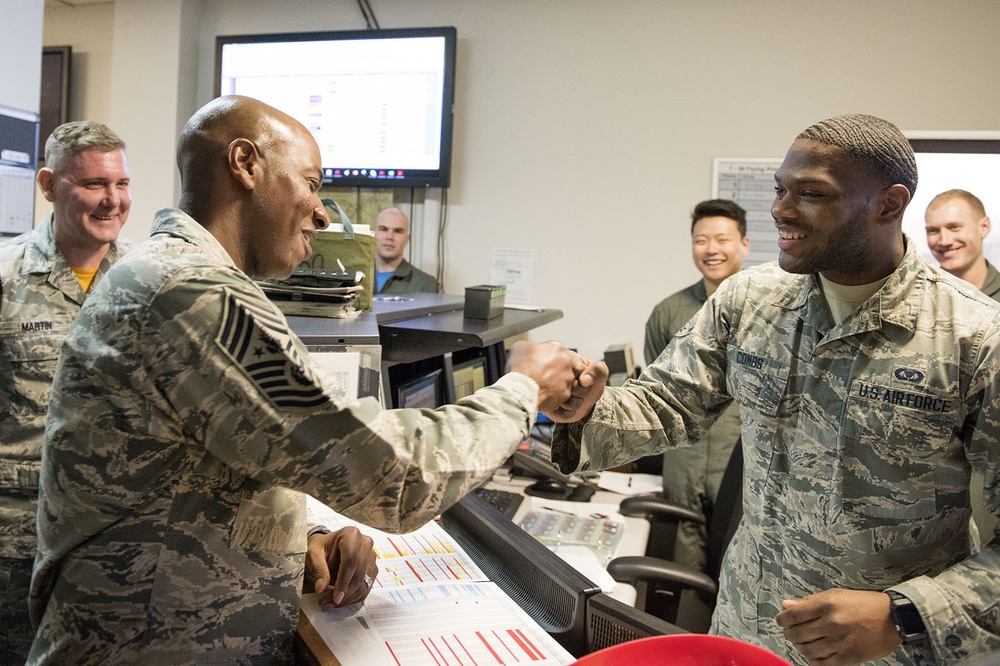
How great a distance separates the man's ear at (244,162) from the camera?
1.01 metres

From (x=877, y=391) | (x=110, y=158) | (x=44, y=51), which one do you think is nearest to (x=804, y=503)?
(x=877, y=391)

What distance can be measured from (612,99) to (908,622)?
3.17 m

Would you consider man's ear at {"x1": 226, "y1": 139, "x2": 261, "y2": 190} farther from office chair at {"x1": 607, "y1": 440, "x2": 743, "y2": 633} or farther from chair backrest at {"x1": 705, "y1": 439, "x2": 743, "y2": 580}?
chair backrest at {"x1": 705, "y1": 439, "x2": 743, "y2": 580}

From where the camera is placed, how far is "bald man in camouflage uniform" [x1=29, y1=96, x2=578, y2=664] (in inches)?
32.5

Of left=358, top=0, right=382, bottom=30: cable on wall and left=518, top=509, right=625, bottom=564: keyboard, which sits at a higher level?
left=358, top=0, right=382, bottom=30: cable on wall

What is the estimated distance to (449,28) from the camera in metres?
3.80

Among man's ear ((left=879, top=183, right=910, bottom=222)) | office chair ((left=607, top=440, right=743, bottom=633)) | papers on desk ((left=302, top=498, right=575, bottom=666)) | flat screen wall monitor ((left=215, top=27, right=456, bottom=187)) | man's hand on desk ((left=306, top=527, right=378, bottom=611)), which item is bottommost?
office chair ((left=607, top=440, right=743, bottom=633))

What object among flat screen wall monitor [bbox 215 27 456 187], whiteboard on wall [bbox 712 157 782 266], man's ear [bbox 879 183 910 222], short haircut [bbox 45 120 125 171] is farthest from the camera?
flat screen wall monitor [bbox 215 27 456 187]

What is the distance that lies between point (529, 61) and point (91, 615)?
11.5 ft

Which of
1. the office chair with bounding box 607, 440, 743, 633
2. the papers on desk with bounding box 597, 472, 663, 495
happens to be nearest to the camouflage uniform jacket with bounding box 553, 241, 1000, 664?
the office chair with bounding box 607, 440, 743, 633

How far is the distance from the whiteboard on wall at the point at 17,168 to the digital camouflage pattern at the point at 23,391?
3.45ft

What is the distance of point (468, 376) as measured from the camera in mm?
2525

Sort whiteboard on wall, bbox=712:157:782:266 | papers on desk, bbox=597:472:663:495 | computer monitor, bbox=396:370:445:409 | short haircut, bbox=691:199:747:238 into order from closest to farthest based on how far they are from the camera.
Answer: computer monitor, bbox=396:370:445:409, papers on desk, bbox=597:472:663:495, short haircut, bbox=691:199:747:238, whiteboard on wall, bbox=712:157:782:266

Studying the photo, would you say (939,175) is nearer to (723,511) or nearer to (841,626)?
(723,511)
